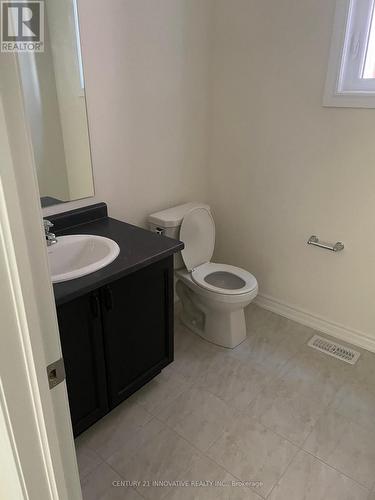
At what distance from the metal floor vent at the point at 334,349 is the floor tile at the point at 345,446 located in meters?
0.46

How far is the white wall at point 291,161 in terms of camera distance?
2061 mm

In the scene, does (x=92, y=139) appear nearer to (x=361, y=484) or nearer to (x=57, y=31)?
(x=57, y=31)

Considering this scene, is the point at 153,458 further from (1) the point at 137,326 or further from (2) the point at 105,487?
(1) the point at 137,326

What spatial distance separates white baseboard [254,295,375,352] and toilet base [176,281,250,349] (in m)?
0.40

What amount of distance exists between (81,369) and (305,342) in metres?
1.46

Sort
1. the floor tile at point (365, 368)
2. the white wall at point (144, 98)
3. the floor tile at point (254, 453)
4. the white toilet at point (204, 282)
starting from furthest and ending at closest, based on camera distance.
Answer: the white toilet at point (204, 282) → the floor tile at point (365, 368) → the white wall at point (144, 98) → the floor tile at point (254, 453)

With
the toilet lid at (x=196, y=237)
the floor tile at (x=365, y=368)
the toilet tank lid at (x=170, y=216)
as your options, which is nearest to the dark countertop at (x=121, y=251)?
the toilet tank lid at (x=170, y=216)

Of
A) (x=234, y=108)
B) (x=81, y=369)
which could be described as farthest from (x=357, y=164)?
(x=81, y=369)

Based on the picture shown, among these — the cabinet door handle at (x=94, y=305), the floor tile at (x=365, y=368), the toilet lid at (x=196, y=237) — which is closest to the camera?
the cabinet door handle at (x=94, y=305)

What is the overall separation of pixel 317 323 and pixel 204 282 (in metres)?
0.85

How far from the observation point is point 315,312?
251 centimetres

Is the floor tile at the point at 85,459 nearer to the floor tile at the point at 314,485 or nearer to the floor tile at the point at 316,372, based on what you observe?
the floor tile at the point at 314,485

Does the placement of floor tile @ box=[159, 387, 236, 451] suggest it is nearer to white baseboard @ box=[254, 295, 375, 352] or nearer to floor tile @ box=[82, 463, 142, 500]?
floor tile @ box=[82, 463, 142, 500]

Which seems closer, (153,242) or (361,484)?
(361,484)
